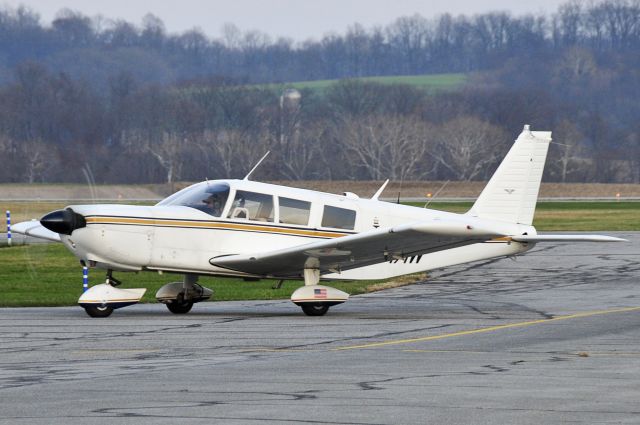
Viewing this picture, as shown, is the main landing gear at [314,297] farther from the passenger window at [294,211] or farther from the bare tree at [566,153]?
the bare tree at [566,153]

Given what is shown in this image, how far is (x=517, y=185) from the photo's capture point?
808 inches

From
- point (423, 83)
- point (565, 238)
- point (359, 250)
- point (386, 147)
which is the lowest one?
point (386, 147)

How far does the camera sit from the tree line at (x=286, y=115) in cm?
9488

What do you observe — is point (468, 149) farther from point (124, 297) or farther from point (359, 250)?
point (124, 297)

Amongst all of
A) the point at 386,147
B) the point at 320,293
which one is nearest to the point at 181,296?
the point at 320,293

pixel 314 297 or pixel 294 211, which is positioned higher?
pixel 294 211

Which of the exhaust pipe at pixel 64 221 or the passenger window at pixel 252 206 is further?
the passenger window at pixel 252 206

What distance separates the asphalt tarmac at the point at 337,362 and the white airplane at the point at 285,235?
0.61 metres

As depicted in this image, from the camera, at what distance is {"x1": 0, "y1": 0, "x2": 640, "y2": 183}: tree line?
94875 millimetres

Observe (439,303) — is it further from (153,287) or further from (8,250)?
(8,250)

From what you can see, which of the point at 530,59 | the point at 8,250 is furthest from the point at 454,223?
the point at 530,59

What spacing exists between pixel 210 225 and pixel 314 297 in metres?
1.82

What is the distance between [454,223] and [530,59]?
12755cm

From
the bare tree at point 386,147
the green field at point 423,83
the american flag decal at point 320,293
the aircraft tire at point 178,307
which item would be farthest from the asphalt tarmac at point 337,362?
the green field at point 423,83
